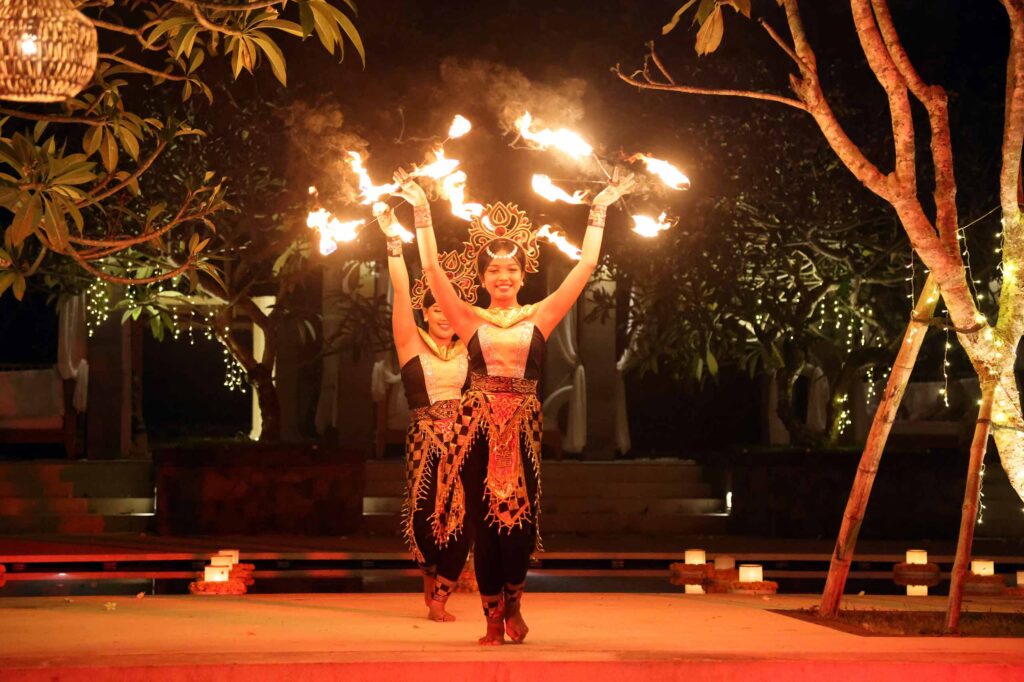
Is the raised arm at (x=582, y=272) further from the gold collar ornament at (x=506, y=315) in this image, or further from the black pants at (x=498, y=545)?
the black pants at (x=498, y=545)

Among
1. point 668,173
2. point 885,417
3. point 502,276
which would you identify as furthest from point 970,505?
point 502,276

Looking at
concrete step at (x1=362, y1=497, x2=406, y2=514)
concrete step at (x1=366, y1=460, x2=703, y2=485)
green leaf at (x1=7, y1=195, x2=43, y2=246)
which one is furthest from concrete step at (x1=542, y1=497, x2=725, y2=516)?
green leaf at (x1=7, y1=195, x2=43, y2=246)

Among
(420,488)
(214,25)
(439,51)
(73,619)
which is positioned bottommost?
(73,619)

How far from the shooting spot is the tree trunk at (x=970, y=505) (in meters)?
7.39

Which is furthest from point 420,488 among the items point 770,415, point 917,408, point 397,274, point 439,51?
point 770,415

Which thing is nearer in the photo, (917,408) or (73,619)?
(73,619)

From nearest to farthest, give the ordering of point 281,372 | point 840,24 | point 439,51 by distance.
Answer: point 439,51 → point 840,24 → point 281,372

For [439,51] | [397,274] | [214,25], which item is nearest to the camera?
[214,25]

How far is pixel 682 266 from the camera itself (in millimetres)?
15570

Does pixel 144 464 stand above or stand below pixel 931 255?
below

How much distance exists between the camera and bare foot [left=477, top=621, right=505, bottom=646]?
22.5ft

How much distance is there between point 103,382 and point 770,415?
29.4ft

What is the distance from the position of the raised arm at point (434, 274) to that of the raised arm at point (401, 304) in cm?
71

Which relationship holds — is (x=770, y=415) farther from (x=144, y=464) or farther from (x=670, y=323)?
(x=144, y=464)
